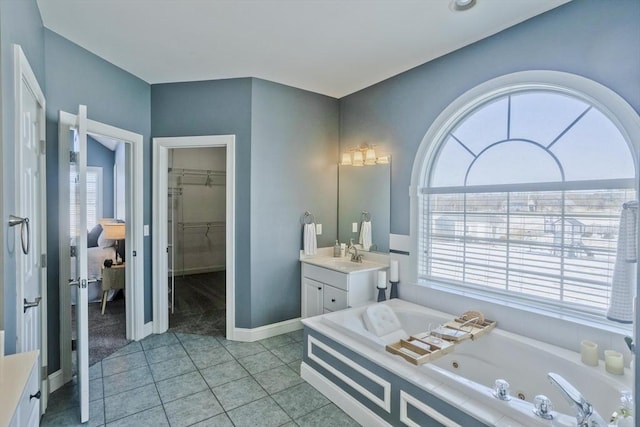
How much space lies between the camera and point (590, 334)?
205cm

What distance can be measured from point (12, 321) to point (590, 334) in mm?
3236

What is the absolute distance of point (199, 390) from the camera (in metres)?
2.54

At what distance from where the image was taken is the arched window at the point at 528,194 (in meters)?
2.08

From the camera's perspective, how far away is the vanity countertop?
3.28 meters

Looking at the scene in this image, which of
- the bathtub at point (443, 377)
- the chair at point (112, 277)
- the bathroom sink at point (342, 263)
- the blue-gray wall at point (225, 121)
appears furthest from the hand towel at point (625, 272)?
the chair at point (112, 277)

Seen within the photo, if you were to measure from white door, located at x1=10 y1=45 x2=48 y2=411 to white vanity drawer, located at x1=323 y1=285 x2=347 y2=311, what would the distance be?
7.56 ft

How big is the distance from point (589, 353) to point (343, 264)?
2131 mm

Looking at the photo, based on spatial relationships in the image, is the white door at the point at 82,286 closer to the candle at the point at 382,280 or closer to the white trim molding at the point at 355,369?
the white trim molding at the point at 355,369

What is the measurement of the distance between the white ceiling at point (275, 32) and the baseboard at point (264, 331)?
2692 millimetres

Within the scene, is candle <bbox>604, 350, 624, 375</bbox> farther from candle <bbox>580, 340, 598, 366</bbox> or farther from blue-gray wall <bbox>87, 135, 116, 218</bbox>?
blue-gray wall <bbox>87, 135, 116, 218</bbox>

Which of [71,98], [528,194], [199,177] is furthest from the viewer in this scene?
[199,177]

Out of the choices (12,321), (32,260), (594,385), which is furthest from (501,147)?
(32,260)

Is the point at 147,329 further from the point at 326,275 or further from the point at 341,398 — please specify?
the point at 341,398

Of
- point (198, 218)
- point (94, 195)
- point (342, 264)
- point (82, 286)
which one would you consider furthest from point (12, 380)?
point (94, 195)
